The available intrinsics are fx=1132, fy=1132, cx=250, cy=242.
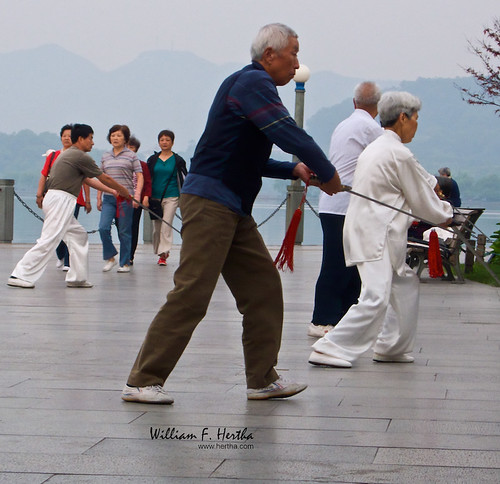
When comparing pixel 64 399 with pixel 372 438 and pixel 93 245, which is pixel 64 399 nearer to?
pixel 372 438

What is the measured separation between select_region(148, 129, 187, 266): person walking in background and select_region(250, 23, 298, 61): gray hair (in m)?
9.54

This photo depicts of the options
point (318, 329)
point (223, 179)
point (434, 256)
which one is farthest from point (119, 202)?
point (223, 179)

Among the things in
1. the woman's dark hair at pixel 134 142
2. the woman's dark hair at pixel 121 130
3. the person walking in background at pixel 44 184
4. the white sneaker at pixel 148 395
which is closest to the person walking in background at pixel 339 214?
the white sneaker at pixel 148 395

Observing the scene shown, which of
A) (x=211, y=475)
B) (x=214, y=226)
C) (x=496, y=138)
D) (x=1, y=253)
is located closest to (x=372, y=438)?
(x=211, y=475)

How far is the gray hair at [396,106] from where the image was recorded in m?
6.61

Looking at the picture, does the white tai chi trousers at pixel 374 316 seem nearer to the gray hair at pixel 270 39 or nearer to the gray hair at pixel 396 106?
the gray hair at pixel 396 106

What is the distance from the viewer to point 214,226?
16.8 ft

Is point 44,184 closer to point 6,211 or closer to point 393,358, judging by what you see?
point 6,211

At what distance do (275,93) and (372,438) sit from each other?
62.1 inches

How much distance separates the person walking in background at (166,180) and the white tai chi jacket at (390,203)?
8.44m

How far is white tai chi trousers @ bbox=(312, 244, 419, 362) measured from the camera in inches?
250

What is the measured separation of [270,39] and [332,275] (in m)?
2.77

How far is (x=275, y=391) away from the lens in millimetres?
5367

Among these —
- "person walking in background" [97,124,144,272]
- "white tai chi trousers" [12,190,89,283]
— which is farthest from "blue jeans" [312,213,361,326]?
"person walking in background" [97,124,144,272]
